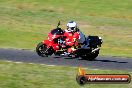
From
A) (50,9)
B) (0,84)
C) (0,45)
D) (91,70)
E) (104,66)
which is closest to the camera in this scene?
(0,84)

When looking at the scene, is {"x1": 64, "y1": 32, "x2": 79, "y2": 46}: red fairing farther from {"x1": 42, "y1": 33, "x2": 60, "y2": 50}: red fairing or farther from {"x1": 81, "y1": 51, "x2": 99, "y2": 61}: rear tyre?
{"x1": 81, "y1": 51, "x2": 99, "y2": 61}: rear tyre

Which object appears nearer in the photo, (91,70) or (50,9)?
(91,70)

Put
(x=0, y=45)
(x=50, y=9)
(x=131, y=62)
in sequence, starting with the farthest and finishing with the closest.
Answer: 1. (x=50, y=9)
2. (x=0, y=45)
3. (x=131, y=62)

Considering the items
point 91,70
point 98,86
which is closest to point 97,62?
point 91,70

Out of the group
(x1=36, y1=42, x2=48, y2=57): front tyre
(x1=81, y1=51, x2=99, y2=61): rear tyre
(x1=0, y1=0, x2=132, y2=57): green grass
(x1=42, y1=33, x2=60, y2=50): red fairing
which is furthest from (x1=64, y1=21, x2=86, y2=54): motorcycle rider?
(x1=0, y1=0, x2=132, y2=57): green grass

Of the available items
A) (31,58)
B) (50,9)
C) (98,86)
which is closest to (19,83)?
(98,86)

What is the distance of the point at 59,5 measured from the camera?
1997 inches

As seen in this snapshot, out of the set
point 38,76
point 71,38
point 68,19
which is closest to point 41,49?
point 71,38

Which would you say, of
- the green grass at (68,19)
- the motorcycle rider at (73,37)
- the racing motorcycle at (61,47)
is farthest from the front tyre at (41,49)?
the green grass at (68,19)

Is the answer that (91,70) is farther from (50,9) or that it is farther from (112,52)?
(50,9)

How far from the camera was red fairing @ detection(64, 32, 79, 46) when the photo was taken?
23.5m

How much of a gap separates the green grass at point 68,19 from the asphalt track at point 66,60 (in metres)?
2.64

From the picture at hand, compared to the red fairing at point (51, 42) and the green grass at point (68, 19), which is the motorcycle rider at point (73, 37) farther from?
the green grass at point (68, 19)

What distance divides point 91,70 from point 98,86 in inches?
162
